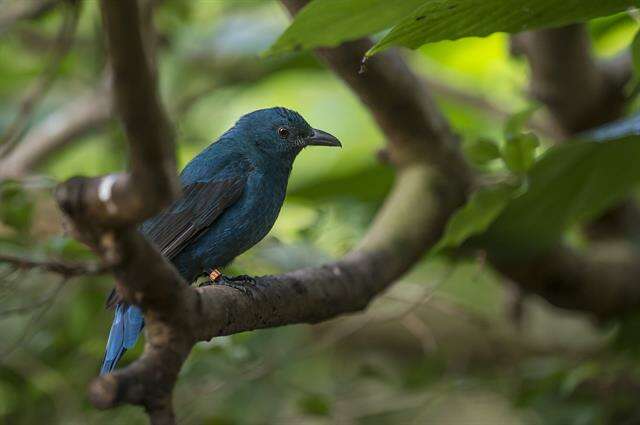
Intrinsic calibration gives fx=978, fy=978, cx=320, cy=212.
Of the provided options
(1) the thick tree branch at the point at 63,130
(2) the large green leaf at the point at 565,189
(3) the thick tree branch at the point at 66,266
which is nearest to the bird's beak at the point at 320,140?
(2) the large green leaf at the point at 565,189

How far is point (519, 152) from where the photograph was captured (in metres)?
2.71

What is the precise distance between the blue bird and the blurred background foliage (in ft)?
0.92

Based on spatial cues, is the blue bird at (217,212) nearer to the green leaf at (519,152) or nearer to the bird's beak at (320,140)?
the bird's beak at (320,140)

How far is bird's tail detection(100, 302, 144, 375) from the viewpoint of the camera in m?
2.82

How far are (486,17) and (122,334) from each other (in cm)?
143

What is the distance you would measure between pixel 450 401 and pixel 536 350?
535mm

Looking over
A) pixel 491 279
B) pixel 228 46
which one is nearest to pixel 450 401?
pixel 491 279

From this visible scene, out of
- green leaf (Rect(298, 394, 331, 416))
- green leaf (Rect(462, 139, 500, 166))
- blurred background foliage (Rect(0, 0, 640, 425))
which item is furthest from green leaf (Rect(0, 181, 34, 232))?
green leaf (Rect(462, 139, 500, 166))

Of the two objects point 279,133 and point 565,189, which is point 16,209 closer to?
point 279,133

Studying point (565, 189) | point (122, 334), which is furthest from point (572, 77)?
point (122, 334)

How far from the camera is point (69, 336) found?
3895 millimetres

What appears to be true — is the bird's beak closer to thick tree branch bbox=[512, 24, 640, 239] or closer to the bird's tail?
thick tree branch bbox=[512, 24, 640, 239]

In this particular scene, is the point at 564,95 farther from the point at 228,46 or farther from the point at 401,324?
the point at 228,46

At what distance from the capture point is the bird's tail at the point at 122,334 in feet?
9.27
